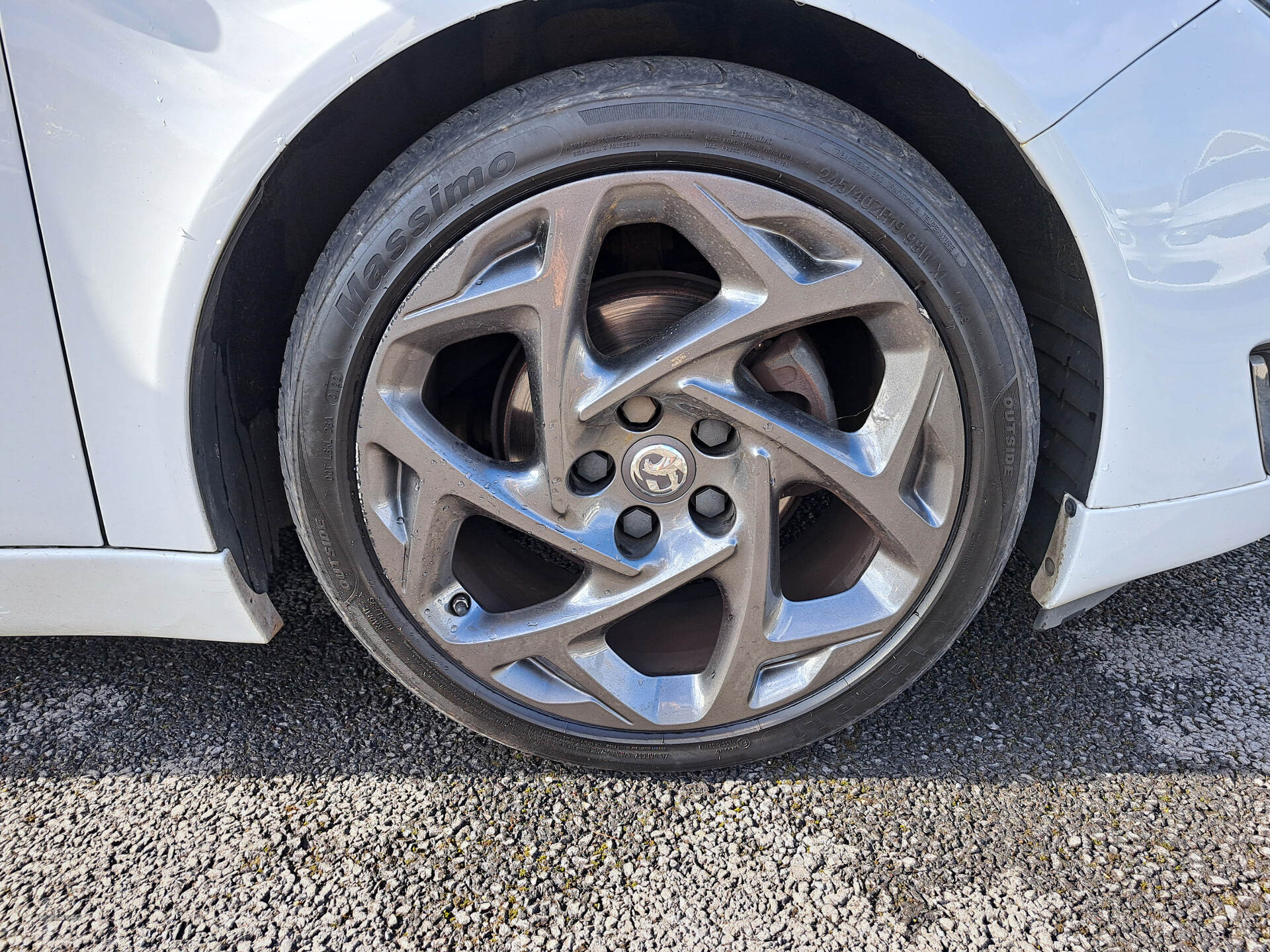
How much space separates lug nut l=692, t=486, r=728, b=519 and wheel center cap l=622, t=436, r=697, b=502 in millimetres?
34

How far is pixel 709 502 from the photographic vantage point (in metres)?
1.28

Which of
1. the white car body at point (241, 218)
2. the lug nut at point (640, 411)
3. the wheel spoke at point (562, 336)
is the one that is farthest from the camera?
the lug nut at point (640, 411)

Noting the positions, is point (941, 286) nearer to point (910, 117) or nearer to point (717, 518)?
point (910, 117)

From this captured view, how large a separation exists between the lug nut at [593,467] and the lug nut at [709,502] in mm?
147

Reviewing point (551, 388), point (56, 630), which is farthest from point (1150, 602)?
point (56, 630)

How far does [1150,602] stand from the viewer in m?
1.79

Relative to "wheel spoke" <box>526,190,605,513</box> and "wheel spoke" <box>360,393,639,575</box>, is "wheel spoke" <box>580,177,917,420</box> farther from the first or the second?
"wheel spoke" <box>360,393,639,575</box>

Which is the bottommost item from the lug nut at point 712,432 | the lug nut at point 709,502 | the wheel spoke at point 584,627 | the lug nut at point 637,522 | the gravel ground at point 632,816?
the gravel ground at point 632,816

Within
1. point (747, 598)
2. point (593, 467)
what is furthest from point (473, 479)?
point (747, 598)

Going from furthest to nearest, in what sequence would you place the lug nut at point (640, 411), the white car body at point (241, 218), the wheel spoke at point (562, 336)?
the lug nut at point (640, 411) → the wheel spoke at point (562, 336) → the white car body at point (241, 218)

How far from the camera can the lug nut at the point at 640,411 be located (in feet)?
4.04

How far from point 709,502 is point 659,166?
493 mm

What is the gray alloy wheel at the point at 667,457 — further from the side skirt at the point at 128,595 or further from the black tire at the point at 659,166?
the side skirt at the point at 128,595

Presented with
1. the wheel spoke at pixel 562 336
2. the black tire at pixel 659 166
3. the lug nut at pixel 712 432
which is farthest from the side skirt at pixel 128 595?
the lug nut at pixel 712 432
